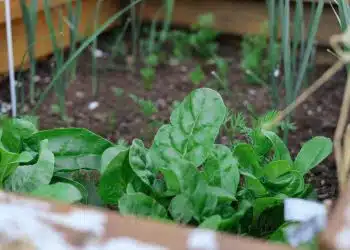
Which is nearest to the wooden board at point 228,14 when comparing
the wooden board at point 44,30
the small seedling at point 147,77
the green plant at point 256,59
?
the green plant at point 256,59

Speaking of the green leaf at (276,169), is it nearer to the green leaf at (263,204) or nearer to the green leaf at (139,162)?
the green leaf at (263,204)

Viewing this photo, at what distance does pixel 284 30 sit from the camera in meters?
1.45

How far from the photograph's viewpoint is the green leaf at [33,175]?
113 centimetres

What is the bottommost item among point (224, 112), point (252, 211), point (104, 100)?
point (104, 100)

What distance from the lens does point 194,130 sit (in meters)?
1.22

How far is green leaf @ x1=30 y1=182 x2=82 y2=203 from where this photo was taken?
0.98 m

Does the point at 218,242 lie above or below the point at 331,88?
above

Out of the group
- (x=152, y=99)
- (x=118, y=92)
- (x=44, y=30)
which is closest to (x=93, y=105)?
(x=118, y=92)

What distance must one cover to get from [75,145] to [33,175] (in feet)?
0.42

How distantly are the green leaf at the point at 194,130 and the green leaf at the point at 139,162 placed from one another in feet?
0.07

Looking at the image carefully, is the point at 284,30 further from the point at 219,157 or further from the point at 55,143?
the point at 55,143

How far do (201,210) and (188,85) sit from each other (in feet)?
4.30

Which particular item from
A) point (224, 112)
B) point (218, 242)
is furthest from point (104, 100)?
point (218, 242)

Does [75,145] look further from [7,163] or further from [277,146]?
[277,146]
